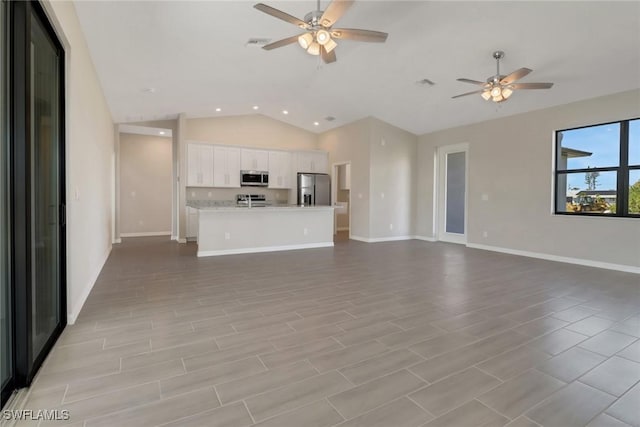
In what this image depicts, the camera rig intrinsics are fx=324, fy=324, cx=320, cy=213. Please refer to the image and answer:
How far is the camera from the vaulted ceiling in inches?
135

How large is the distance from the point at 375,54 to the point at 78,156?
416 centimetres

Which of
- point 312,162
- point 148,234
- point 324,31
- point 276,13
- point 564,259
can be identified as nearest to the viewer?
point 276,13

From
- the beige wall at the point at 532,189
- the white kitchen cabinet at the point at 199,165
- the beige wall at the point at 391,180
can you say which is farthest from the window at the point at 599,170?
the white kitchen cabinet at the point at 199,165

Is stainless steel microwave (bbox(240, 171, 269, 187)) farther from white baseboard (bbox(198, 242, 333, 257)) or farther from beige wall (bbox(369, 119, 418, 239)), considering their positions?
beige wall (bbox(369, 119, 418, 239))

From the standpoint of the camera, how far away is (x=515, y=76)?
408 cm

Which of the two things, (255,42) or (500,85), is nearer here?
(255,42)

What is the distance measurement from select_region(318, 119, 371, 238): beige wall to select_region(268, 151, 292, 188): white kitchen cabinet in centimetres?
144

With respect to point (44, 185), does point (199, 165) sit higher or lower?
higher

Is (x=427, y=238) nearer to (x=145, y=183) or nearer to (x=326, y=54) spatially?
(x=326, y=54)

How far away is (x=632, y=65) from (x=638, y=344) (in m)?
3.93

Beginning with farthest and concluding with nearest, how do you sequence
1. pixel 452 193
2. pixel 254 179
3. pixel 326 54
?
pixel 254 179 < pixel 452 193 < pixel 326 54

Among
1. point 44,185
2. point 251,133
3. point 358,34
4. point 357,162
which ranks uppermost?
point 251,133

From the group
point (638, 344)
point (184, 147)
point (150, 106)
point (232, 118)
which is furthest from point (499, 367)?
point (232, 118)

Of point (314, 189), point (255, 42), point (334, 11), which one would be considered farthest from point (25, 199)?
point (314, 189)
